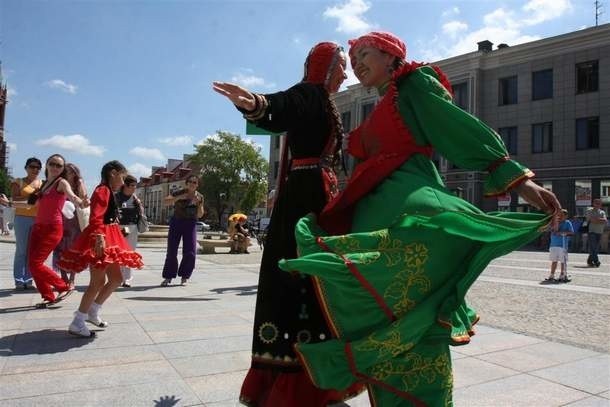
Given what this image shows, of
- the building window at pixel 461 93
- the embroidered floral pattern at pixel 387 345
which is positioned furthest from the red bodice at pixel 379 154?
the building window at pixel 461 93

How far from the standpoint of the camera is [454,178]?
30516 millimetres

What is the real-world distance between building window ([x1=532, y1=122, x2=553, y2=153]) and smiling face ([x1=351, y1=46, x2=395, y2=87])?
92.8 ft

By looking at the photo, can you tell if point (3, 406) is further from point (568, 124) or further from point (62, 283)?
point (568, 124)

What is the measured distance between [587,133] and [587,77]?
10.0 ft

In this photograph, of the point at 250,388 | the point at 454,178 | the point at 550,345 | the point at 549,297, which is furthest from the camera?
the point at 454,178

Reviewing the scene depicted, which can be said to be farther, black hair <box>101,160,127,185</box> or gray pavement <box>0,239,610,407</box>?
black hair <box>101,160,127,185</box>

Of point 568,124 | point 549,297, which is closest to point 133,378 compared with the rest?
point 549,297

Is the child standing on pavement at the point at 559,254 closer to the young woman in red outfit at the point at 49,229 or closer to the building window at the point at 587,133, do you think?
the young woman in red outfit at the point at 49,229

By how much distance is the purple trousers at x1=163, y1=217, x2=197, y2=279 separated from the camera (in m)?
8.49

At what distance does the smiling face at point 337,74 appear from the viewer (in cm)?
266

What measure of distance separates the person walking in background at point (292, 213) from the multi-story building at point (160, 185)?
77352 mm

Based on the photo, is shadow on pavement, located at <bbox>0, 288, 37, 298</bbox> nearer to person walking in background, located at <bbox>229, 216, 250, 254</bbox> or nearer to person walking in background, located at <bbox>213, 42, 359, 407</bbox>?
person walking in background, located at <bbox>213, 42, 359, 407</bbox>

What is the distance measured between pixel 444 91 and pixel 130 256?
3707mm

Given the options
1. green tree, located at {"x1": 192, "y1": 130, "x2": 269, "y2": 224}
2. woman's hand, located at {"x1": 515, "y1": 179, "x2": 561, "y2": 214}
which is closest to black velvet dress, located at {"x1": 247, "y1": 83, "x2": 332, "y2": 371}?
woman's hand, located at {"x1": 515, "y1": 179, "x2": 561, "y2": 214}
